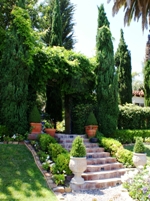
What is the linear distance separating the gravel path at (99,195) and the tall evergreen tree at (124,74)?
1065 centimetres

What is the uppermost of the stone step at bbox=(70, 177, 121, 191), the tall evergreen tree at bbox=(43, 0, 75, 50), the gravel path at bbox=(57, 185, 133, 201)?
the tall evergreen tree at bbox=(43, 0, 75, 50)

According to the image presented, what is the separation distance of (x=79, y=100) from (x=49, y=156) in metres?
5.74

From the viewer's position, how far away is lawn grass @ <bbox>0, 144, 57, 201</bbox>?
5270 mm

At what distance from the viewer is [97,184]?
21.5 ft

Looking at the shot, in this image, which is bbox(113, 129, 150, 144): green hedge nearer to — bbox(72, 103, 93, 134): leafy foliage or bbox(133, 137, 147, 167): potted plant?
bbox(72, 103, 93, 134): leafy foliage

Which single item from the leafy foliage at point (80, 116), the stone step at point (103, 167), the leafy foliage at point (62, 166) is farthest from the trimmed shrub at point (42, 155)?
the leafy foliage at point (80, 116)

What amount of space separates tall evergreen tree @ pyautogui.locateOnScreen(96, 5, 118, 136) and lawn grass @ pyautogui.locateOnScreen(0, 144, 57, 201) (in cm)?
479

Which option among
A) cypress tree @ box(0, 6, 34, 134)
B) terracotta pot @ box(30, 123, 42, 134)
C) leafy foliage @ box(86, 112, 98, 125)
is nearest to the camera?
terracotta pot @ box(30, 123, 42, 134)

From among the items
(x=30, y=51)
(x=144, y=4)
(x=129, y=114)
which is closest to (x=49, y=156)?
(x=30, y=51)

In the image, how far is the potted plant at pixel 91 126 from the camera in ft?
33.6

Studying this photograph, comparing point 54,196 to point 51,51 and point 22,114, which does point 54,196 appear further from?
point 51,51

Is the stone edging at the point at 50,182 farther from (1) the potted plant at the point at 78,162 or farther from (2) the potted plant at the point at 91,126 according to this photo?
(2) the potted plant at the point at 91,126

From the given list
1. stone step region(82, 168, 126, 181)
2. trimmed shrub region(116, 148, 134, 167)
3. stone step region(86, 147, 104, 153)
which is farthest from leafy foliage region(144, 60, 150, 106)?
stone step region(82, 168, 126, 181)

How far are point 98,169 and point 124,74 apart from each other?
35.2 feet
